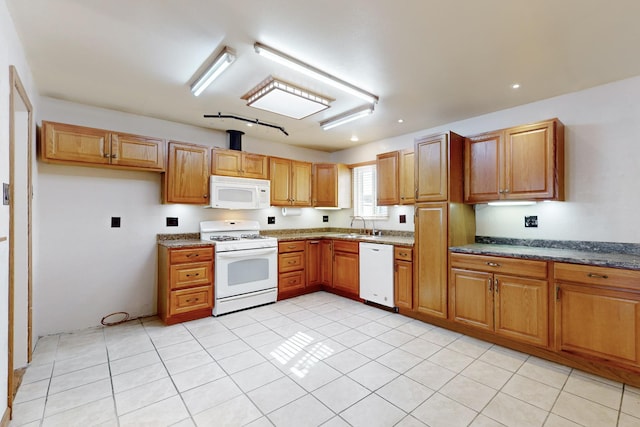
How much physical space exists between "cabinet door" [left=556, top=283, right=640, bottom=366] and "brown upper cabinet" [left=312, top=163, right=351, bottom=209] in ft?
10.8

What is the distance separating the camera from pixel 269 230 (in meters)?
4.88

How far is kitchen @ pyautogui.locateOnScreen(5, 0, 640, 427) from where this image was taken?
2.67m

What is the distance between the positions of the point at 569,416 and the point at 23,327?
4.18 m

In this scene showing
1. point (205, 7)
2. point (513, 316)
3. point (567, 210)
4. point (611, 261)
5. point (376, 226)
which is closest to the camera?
Answer: point (205, 7)

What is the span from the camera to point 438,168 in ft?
10.9

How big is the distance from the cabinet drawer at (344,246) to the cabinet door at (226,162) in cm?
185

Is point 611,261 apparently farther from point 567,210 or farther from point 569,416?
point 569,416

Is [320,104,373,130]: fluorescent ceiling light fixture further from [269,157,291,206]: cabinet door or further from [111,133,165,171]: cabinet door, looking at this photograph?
[111,133,165,171]: cabinet door

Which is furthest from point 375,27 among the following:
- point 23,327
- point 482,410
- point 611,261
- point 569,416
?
point 23,327

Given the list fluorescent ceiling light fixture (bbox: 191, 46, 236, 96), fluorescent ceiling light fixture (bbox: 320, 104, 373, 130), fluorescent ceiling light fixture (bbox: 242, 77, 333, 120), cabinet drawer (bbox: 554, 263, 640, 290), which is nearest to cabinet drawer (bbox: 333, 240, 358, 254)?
fluorescent ceiling light fixture (bbox: 320, 104, 373, 130)

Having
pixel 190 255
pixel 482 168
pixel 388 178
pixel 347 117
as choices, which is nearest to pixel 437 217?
pixel 482 168

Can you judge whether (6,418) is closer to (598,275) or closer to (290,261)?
(290,261)

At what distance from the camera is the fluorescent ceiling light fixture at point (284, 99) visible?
2.64m

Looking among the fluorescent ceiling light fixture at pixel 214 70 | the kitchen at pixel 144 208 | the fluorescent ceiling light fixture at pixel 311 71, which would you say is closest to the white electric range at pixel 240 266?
the kitchen at pixel 144 208
